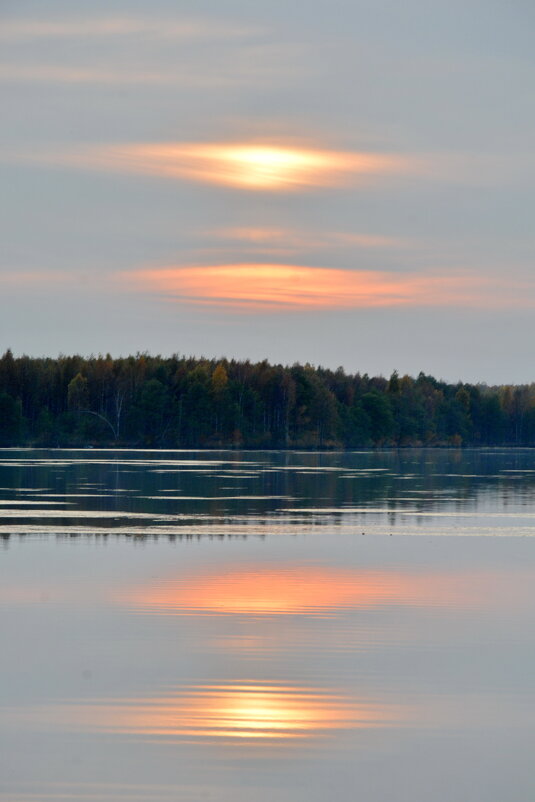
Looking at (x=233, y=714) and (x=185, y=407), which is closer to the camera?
(x=233, y=714)

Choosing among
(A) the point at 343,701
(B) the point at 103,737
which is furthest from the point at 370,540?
(B) the point at 103,737

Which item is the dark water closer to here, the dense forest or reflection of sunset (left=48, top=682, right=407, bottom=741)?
reflection of sunset (left=48, top=682, right=407, bottom=741)

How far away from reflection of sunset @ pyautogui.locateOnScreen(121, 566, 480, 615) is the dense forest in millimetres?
110464

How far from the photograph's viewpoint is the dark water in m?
9.29

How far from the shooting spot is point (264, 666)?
12.4 metres

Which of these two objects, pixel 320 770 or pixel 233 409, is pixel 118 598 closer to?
pixel 320 770

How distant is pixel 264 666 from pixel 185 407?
407 ft

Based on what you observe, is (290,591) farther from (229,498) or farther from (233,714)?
(229,498)

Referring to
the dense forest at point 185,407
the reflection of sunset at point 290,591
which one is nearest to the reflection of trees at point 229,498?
the reflection of sunset at point 290,591

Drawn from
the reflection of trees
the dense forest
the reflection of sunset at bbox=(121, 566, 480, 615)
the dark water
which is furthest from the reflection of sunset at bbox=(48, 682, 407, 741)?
the dense forest

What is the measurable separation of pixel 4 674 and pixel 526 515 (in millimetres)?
21932

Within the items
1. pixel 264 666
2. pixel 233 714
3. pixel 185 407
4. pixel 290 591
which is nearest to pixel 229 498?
pixel 290 591

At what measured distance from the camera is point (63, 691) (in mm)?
11406

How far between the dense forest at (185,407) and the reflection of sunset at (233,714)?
387 ft
